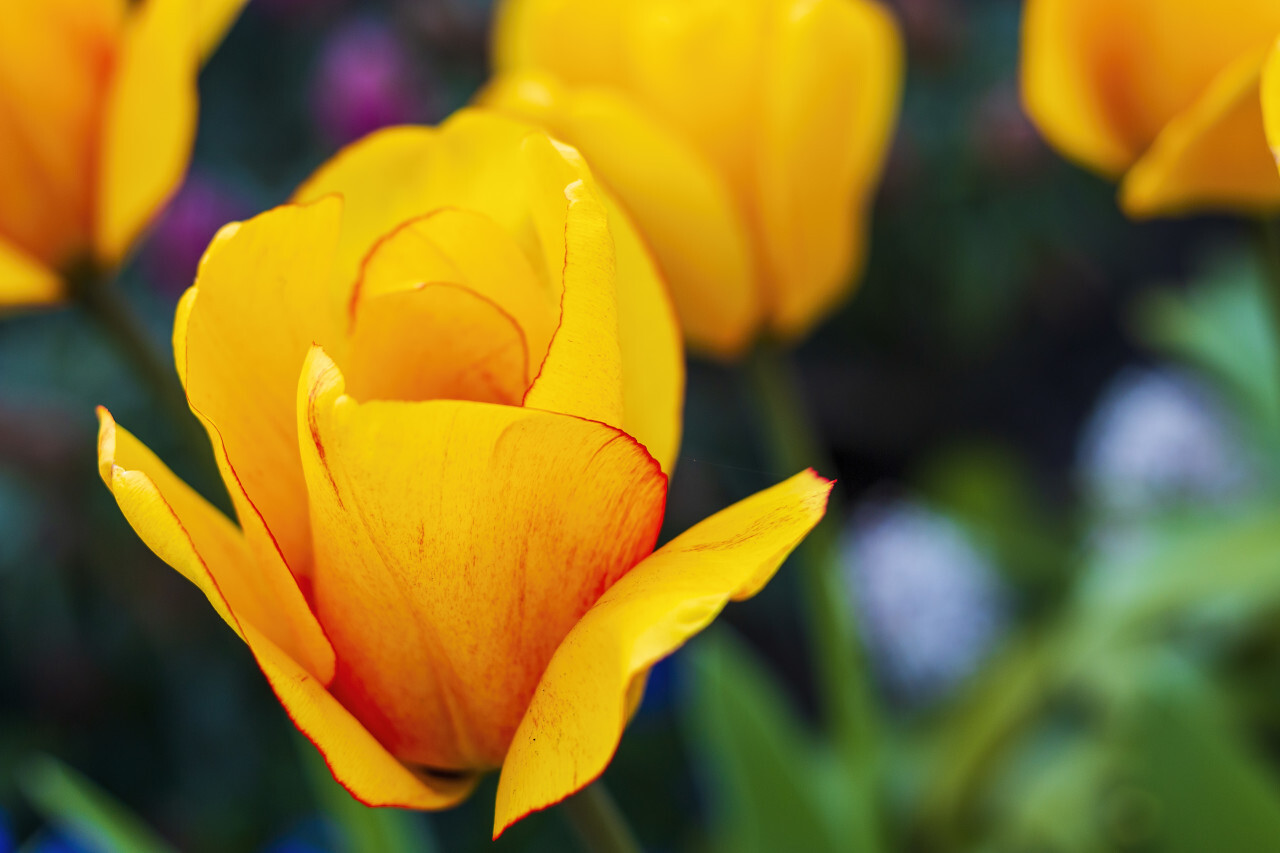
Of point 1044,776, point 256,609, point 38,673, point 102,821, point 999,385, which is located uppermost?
point 256,609

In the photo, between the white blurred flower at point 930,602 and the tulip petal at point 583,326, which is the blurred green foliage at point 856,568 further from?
the tulip petal at point 583,326

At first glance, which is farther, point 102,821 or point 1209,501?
point 1209,501

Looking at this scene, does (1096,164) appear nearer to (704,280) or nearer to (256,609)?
(704,280)

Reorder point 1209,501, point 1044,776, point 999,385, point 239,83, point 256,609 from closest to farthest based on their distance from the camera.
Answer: point 256,609, point 1044,776, point 1209,501, point 239,83, point 999,385

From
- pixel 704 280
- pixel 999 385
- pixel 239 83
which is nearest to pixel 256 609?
pixel 704 280

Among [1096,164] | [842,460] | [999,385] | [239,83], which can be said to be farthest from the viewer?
[999,385]

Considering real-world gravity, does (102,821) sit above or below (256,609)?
below
